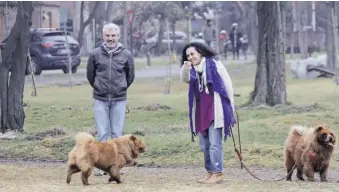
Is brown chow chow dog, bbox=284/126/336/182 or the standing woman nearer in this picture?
the standing woman

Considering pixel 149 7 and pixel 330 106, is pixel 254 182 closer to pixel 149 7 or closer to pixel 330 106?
pixel 330 106

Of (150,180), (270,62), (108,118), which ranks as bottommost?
(150,180)

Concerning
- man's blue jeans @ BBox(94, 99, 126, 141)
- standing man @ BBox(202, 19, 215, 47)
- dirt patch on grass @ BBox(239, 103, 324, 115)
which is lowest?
dirt patch on grass @ BBox(239, 103, 324, 115)

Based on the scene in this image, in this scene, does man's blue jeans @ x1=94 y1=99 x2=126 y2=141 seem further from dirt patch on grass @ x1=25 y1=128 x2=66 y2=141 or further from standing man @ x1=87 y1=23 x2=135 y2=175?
dirt patch on grass @ x1=25 y1=128 x2=66 y2=141

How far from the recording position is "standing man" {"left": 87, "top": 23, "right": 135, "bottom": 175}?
431 inches

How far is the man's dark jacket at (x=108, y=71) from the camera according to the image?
1097cm

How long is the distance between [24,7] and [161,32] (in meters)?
39.5

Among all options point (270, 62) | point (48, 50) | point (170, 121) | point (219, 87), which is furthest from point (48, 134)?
point (48, 50)

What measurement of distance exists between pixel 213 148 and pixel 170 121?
7999mm

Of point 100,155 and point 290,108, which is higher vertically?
point 100,155

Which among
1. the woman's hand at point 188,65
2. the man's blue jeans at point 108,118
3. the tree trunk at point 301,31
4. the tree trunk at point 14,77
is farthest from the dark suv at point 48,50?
the woman's hand at point 188,65

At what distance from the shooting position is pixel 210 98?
9.97 metres

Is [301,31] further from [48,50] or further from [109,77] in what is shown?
[109,77]

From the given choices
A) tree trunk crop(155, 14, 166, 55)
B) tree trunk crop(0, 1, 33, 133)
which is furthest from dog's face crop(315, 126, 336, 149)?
tree trunk crop(155, 14, 166, 55)
